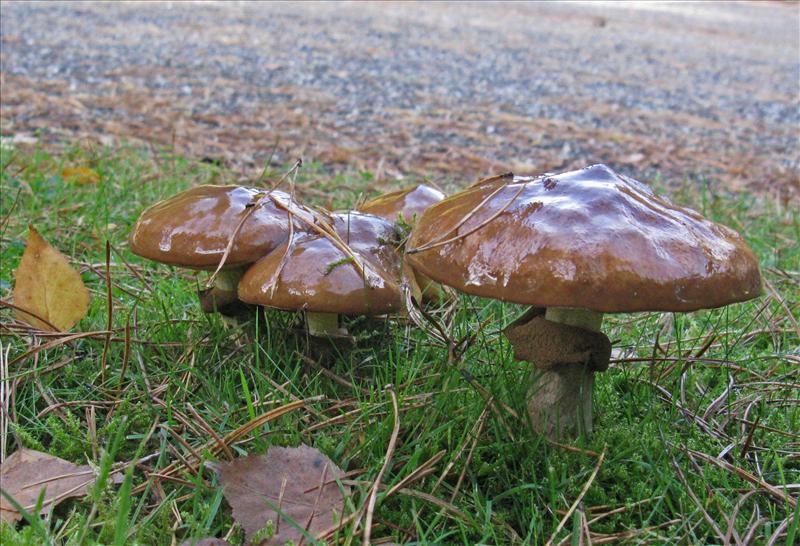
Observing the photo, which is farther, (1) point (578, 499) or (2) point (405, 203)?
(2) point (405, 203)

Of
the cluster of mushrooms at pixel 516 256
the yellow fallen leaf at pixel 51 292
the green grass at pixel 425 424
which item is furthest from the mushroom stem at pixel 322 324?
the yellow fallen leaf at pixel 51 292

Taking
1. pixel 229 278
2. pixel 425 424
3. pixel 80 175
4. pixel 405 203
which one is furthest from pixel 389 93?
pixel 425 424

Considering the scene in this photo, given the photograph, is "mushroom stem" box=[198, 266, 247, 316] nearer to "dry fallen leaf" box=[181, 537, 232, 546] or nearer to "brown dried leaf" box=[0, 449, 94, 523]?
"brown dried leaf" box=[0, 449, 94, 523]

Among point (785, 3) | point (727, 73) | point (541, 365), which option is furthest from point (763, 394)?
point (785, 3)

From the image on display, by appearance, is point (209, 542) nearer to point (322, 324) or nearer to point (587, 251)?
point (322, 324)

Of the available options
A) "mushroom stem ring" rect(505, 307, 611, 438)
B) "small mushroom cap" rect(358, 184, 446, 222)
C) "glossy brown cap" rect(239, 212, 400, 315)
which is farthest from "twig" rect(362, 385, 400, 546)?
"small mushroom cap" rect(358, 184, 446, 222)

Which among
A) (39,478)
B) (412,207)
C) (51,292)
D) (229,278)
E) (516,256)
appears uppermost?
(516,256)

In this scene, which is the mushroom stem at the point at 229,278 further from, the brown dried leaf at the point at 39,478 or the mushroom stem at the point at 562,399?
the mushroom stem at the point at 562,399

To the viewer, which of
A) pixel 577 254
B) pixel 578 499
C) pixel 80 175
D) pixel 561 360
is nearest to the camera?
pixel 577 254
